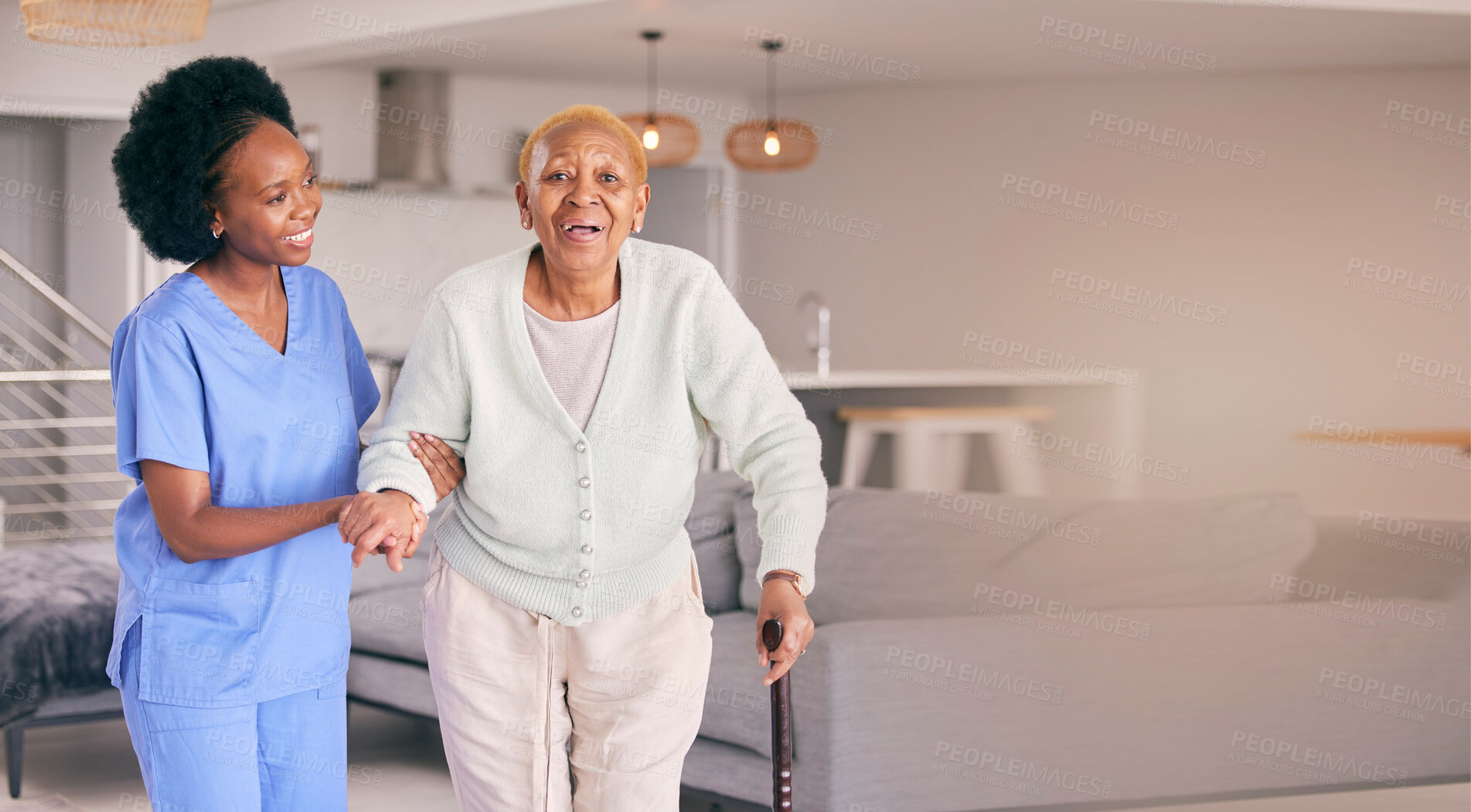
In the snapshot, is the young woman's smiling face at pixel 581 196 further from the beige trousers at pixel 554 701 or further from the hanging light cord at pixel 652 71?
the hanging light cord at pixel 652 71

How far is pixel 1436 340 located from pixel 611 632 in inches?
282

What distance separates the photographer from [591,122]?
1340 mm

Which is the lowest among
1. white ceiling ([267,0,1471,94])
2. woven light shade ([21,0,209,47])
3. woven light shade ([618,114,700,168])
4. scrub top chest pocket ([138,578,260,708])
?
scrub top chest pocket ([138,578,260,708])

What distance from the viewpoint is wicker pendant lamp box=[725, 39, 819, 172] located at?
20.4 ft

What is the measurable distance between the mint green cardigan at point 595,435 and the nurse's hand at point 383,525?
35mm

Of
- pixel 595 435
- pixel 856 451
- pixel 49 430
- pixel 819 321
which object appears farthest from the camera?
pixel 819 321

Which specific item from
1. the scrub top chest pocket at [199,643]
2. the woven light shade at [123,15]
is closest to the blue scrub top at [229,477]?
the scrub top chest pocket at [199,643]

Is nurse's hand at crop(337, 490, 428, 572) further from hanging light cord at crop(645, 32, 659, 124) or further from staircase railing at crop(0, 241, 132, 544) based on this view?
staircase railing at crop(0, 241, 132, 544)

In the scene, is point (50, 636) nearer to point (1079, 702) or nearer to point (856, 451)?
point (1079, 702)

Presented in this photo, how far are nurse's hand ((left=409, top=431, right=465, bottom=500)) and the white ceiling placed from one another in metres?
3.87

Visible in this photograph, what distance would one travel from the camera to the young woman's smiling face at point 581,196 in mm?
1295

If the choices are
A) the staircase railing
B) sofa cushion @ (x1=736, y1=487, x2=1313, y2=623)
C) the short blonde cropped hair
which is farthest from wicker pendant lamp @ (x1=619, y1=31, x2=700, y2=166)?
the short blonde cropped hair

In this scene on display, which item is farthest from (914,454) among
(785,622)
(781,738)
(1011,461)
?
(785,622)

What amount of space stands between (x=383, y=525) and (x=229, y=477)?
191mm
